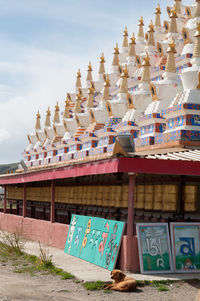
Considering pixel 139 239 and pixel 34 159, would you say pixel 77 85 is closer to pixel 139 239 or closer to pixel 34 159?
pixel 34 159

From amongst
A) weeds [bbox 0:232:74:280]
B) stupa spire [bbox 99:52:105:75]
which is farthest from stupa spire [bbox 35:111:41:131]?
weeds [bbox 0:232:74:280]

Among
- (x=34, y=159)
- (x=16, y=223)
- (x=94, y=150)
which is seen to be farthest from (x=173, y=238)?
(x=34, y=159)

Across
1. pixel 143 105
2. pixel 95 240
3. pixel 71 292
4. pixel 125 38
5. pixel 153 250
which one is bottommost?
pixel 71 292

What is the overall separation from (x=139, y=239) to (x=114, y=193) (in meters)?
5.20

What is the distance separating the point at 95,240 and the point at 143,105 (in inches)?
628

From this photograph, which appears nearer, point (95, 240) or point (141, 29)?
point (95, 240)

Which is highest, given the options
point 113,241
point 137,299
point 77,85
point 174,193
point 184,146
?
point 77,85

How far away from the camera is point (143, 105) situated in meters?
27.7

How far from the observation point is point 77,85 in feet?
159

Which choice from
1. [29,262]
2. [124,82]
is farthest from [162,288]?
[124,82]

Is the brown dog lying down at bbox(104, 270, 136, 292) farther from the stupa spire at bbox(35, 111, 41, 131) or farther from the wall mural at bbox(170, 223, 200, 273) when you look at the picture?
the stupa spire at bbox(35, 111, 41, 131)

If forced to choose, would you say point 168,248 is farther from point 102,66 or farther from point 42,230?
point 102,66

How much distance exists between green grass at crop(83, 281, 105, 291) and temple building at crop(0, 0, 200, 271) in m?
1.33

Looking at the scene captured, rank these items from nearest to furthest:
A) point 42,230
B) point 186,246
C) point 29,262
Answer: point 186,246
point 29,262
point 42,230
